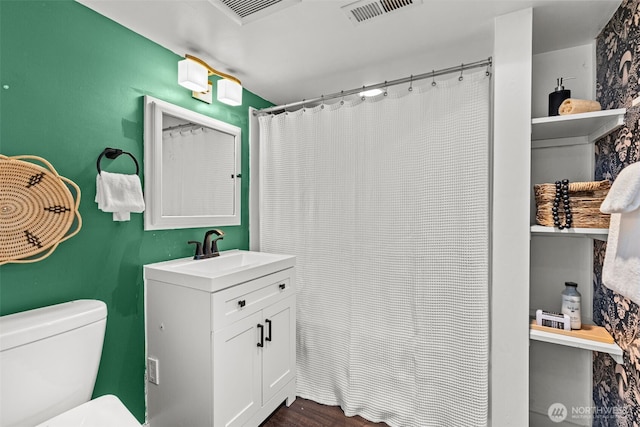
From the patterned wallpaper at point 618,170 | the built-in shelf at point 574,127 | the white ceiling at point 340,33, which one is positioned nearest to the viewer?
the patterned wallpaper at point 618,170

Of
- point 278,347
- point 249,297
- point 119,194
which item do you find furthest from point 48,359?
point 278,347

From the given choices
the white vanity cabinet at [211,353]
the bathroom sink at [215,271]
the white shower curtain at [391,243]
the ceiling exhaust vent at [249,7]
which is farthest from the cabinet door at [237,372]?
the ceiling exhaust vent at [249,7]

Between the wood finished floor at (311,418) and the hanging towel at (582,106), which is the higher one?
the hanging towel at (582,106)

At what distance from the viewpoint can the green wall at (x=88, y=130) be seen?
119 cm

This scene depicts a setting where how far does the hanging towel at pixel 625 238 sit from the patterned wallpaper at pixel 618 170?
0.29 metres

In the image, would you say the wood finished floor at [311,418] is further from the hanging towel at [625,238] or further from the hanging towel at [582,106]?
the hanging towel at [582,106]

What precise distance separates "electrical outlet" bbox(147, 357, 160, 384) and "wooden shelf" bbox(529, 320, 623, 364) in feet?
6.23

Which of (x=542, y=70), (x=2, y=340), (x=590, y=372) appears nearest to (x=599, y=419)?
(x=590, y=372)

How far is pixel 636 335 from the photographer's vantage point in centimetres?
115

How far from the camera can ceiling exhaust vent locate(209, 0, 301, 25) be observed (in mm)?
1372

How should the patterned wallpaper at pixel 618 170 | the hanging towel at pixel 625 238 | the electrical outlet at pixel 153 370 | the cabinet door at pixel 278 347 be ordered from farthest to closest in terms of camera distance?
1. the cabinet door at pixel 278 347
2. the electrical outlet at pixel 153 370
3. the patterned wallpaper at pixel 618 170
4. the hanging towel at pixel 625 238

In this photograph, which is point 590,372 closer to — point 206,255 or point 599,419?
point 599,419

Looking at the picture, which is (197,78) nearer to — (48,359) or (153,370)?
(48,359)

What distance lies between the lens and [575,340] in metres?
1.37
